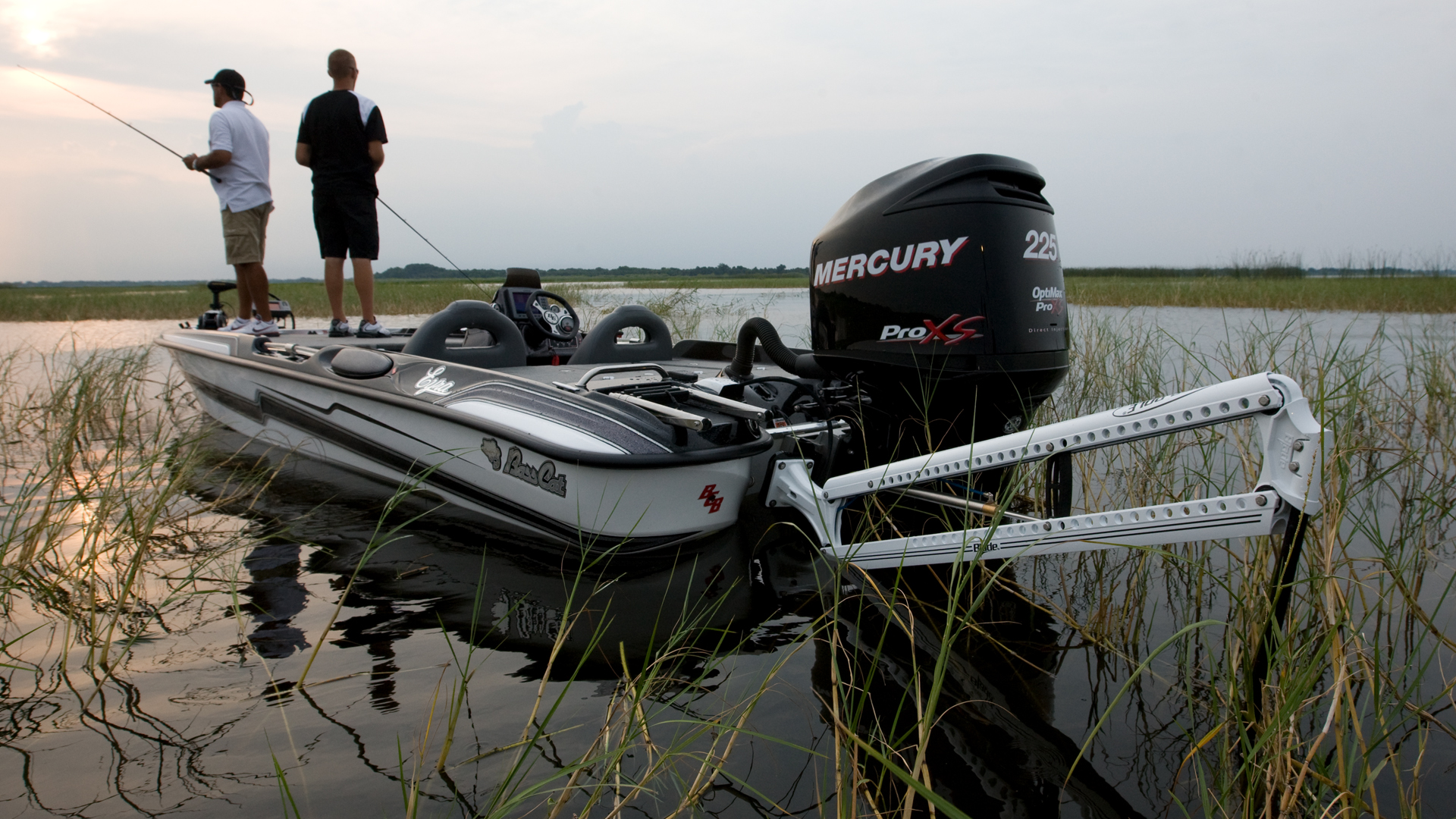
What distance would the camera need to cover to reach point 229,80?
5.62 m

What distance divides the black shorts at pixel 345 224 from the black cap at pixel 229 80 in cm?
106

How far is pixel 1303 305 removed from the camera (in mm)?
11930

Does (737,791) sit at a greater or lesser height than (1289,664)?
lesser

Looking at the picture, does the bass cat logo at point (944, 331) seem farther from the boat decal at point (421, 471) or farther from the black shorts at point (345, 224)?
the black shorts at point (345, 224)

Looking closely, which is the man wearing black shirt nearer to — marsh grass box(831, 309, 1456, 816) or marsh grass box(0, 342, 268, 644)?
marsh grass box(0, 342, 268, 644)

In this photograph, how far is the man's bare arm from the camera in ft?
17.9

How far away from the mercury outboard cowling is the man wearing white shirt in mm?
4541

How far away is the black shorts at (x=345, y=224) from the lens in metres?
5.48

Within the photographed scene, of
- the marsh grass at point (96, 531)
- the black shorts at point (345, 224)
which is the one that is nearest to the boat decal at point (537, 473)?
the marsh grass at point (96, 531)

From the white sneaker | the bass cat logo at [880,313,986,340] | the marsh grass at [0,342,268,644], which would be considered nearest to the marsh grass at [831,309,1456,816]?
the bass cat logo at [880,313,986,340]

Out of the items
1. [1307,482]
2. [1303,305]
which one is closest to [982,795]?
[1307,482]

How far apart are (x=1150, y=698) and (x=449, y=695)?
1737mm

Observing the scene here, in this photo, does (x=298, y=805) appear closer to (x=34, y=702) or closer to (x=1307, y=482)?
(x=34, y=702)

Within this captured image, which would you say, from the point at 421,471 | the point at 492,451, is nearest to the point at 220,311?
the point at 421,471
